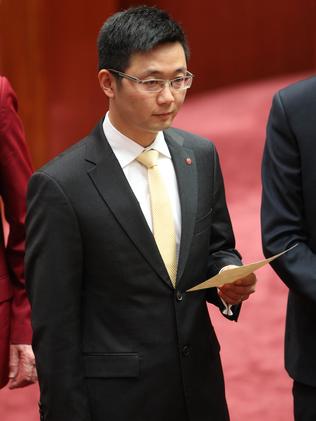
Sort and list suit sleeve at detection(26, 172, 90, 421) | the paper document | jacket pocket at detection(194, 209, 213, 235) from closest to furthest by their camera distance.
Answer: the paper document
suit sleeve at detection(26, 172, 90, 421)
jacket pocket at detection(194, 209, 213, 235)

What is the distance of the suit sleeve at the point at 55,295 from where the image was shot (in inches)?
64.2

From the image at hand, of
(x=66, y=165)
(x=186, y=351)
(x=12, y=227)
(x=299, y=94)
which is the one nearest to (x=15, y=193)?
(x=12, y=227)

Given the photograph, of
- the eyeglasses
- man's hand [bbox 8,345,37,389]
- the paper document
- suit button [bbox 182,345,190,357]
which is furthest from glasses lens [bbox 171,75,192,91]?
man's hand [bbox 8,345,37,389]

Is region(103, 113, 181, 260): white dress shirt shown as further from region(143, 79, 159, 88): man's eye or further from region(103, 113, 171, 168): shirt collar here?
region(143, 79, 159, 88): man's eye

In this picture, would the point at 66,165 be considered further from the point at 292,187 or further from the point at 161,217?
the point at 292,187

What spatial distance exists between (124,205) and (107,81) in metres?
0.23

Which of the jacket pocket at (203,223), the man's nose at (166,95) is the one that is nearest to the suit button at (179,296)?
the jacket pocket at (203,223)

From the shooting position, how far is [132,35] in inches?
65.3

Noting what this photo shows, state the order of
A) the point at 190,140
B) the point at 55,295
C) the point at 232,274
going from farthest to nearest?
the point at 190,140 < the point at 55,295 < the point at 232,274

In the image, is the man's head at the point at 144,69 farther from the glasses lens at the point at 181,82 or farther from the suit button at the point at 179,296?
the suit button at the point at 179,296

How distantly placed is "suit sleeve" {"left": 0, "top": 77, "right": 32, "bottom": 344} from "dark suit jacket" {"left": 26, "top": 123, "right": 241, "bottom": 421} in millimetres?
193

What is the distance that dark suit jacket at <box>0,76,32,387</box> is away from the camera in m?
1.85

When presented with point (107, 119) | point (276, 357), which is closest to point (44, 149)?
point (276, 357)

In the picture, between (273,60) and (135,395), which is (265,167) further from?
(273,60)
